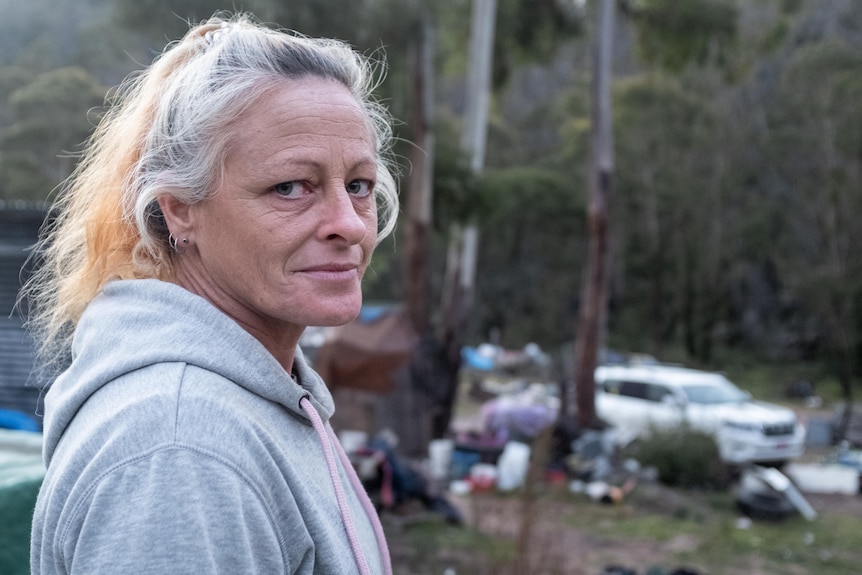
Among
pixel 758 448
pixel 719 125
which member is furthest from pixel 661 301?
pixel 758 448

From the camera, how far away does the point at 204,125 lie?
131 cm

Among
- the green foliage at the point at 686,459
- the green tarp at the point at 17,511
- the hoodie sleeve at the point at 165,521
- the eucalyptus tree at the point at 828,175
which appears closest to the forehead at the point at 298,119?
the hoodie sleeve at the point at 165,521

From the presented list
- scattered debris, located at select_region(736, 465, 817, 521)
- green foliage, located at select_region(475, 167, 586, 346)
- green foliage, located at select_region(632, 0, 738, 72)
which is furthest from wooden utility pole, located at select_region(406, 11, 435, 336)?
green foliage, located at select_region(475, 167, 586, 346)

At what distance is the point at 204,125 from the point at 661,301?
3311cm

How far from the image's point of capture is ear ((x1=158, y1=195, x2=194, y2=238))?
1.36m

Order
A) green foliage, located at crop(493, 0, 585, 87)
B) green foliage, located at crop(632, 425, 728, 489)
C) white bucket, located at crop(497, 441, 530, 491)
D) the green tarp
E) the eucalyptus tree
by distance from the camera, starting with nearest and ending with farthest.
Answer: the green tarp < white bucket, located at crop(497, 441, 530, 491) < green foliage, located at crop(632, 425, 728, 489) < green foliage, located at crop(493, 0, 585, 87) < the eucalyptus tree

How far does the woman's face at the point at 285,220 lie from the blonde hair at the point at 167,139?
3 cm

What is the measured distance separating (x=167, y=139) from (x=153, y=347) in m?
0.34

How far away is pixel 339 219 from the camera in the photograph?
1.36 meters

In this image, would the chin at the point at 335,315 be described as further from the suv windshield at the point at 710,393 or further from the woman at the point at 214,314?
the suv windshield at the point at 710,393

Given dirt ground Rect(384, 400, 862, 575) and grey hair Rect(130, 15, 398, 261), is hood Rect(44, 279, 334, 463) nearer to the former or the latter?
grey hair Rect(130, 15, 398, 261)

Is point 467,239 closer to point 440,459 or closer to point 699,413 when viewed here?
point 699,413

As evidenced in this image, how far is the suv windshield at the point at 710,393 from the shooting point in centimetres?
1552

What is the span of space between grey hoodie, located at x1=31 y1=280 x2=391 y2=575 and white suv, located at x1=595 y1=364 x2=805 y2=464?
1264cm
